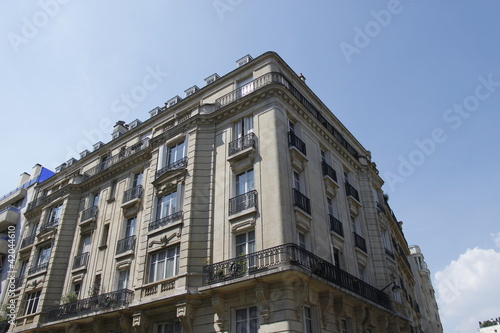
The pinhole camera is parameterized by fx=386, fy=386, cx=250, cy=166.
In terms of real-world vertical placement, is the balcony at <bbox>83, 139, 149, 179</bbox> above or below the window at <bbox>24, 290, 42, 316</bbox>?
above

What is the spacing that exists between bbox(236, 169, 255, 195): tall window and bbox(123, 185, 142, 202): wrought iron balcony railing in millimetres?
7336

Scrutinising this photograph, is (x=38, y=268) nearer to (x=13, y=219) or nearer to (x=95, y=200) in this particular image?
(x=95, y=200)

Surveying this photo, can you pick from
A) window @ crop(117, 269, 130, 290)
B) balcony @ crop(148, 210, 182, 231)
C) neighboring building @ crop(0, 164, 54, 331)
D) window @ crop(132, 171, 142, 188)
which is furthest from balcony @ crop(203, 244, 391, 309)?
neighboring building @ crop(0, 164, 54, 331)

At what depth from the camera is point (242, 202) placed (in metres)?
17.9

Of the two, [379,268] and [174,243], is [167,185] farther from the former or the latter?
[379,268]

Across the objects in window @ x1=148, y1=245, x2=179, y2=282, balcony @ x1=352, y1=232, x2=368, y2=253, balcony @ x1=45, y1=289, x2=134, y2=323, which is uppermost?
balcony @ x1=352, y1=232, x2=368, y2=253

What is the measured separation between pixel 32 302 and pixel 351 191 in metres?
22.2

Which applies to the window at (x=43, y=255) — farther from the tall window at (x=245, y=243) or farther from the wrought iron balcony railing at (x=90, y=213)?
the tall window at (x=245, y=243)

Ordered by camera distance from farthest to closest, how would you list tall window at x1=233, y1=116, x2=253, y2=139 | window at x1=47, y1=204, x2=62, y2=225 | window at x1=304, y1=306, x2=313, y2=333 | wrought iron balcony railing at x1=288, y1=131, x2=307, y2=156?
window at x1=47, y1=204, x2=62, y2=225, tall window at x1=233, y1=116, x2=253, y2=139, wrought iron balcony railing at x1=288, y1=131, x2=307, y2=156, window at x1=304, y1=306, x2=313, y2=333

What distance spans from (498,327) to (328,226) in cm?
8001

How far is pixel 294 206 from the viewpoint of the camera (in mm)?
17328

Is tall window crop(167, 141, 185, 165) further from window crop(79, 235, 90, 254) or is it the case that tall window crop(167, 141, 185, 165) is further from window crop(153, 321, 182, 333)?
window crop(153, 321, 182, 333)

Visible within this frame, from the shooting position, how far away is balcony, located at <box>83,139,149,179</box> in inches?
1011

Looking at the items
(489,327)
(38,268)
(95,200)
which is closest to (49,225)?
(38,268)
